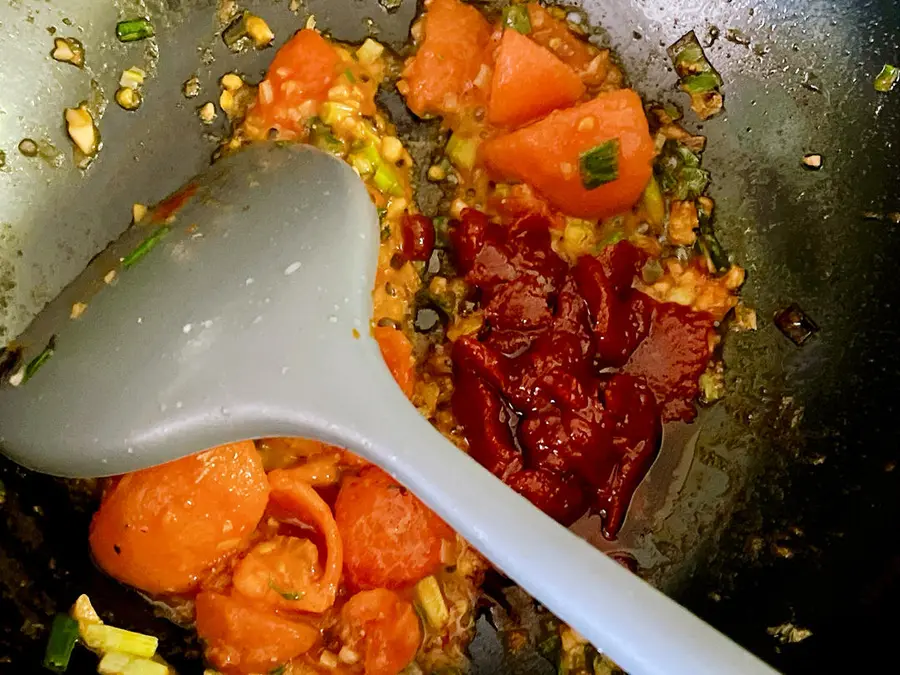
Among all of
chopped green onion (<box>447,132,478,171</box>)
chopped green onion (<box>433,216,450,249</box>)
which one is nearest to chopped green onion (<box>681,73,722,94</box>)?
chopped green onion (<box>447,132,478,171</box>)

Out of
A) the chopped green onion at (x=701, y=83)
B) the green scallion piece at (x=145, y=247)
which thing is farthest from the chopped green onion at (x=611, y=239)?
the green scallion piece at (x=145, y=247)

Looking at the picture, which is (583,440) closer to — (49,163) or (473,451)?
(473,451)

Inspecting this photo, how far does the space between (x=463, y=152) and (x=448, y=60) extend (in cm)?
27

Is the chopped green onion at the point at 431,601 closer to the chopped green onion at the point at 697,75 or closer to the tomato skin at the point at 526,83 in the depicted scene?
the tomato skin at the point at 526,83

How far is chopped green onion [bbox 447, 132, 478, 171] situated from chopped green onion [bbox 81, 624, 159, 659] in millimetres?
1539

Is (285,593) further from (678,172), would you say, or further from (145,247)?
(678,172)

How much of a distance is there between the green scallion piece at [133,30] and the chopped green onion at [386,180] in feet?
2.61

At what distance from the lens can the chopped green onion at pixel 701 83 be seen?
234 cm

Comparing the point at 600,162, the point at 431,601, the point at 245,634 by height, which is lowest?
the point at 431,601

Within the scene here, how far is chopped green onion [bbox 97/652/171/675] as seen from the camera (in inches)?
76.3

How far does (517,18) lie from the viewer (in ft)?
7.47

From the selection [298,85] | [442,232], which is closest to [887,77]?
[442,232]

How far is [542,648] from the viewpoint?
2.22m

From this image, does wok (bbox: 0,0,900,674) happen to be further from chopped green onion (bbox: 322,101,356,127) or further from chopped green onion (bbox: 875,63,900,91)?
chopped green onion (bbox: 322,101,356,127)
